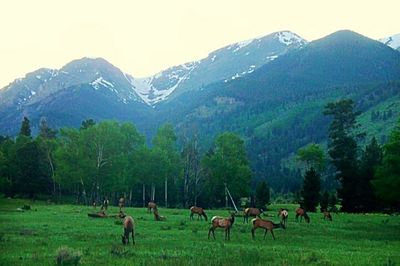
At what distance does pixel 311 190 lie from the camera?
80562 millimetres

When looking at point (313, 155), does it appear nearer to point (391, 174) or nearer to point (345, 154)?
point (345, 154)

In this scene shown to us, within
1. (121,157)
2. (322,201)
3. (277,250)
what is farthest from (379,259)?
(121,157)

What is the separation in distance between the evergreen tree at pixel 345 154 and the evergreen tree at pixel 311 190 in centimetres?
491

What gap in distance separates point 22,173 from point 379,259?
81.9 m

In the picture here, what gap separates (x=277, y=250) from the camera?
2591 centimetres

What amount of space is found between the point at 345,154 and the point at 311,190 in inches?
436

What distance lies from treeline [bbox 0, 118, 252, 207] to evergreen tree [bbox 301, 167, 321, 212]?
37.3 ft

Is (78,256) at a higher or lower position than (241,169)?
lower

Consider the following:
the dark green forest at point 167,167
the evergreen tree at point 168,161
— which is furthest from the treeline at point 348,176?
the evergreen tree at point 168,161

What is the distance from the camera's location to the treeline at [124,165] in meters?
87.8

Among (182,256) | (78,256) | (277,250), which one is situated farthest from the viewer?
(277,250)

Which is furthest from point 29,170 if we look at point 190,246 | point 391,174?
point 190,246

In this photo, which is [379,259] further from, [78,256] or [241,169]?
[241,169]

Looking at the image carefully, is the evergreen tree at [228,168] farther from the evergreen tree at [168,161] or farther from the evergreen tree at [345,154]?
the evergreen tree at [345,154]
